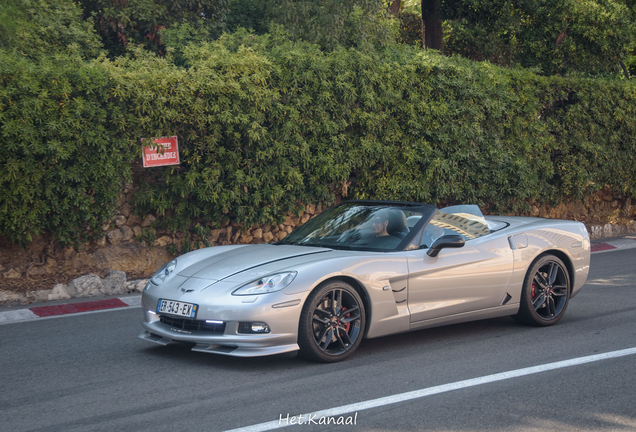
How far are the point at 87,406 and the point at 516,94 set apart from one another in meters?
12.2

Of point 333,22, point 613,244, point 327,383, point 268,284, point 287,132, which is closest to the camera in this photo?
point 327,383

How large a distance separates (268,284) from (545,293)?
3210 mm

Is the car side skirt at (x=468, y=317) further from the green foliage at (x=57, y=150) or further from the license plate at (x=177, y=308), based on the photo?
the green foliage at (x=57, y=150)

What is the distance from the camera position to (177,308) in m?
5.09

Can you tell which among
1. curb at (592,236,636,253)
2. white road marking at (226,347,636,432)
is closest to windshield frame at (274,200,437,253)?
white road marking at (226,347,636,432)

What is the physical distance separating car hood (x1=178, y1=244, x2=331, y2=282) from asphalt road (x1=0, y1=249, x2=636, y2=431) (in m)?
0.71

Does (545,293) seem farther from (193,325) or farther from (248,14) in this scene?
(248,14)

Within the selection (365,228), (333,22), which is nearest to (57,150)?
(365,228)

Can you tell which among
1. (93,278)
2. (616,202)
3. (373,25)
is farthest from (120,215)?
(616,202)

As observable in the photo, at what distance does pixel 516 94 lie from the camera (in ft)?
46.2

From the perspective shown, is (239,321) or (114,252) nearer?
(239,321)

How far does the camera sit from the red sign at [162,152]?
31.2 feet

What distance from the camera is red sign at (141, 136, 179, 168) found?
9.50m

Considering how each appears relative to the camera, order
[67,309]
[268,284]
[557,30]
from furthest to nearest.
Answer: [557,30] → [67,309] → [268,284]
